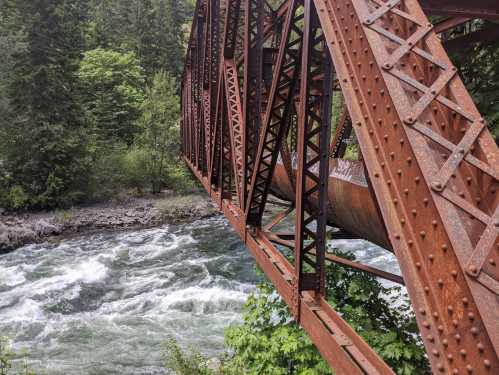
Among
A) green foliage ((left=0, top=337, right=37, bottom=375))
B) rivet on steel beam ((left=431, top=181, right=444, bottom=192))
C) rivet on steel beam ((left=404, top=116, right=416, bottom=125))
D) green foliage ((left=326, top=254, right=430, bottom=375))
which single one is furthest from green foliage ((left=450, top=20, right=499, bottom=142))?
green foliage ((left=0, top=337, right=37, bottom=375))

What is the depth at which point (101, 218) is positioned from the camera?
23.3m

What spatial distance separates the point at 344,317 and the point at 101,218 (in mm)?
19849

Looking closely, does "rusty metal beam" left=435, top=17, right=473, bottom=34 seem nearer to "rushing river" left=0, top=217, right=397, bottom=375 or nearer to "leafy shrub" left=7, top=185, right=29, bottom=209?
"rushing river" left=0, top=217, right=397, bottom=375

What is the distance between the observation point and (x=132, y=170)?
29.1m

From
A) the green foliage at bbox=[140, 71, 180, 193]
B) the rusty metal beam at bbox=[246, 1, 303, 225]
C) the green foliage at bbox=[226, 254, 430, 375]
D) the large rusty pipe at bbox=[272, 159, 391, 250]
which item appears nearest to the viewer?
the rusty metal beam at bbox=[246, 1, 303, 225]

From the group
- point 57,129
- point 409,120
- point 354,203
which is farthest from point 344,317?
point 57,129

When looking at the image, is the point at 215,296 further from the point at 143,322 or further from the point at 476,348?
the point at 476,348

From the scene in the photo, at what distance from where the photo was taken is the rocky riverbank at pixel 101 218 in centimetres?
1962

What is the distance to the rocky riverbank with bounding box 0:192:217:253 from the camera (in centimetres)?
1962

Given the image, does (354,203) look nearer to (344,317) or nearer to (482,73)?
(482,73)

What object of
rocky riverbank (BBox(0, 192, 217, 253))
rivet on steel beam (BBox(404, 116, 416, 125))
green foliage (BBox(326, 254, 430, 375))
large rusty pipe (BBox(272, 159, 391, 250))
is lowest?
rocky riverbank (BBox(0, 192, 217, 253))

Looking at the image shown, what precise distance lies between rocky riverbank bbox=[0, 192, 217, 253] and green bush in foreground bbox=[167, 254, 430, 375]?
15448 mm

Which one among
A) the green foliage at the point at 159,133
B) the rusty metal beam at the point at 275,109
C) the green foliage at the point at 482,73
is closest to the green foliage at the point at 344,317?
the rusty metal beam at the point at 275,109

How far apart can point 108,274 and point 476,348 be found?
616 inches
